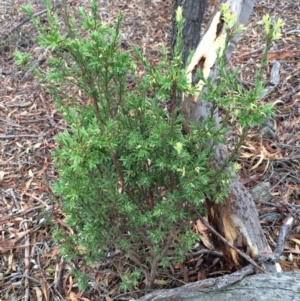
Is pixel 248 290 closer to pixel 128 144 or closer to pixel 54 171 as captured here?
pixel 128 144

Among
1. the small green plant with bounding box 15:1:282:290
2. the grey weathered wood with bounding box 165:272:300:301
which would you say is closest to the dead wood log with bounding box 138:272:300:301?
the grey weathered wood with bounding box 165:272:300:301

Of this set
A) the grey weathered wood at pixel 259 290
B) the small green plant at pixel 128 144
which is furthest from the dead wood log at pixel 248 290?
the small green plant at pixel 128 144

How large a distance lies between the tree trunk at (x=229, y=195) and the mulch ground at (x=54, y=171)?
0.92ft

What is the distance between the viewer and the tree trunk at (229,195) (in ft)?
7.46

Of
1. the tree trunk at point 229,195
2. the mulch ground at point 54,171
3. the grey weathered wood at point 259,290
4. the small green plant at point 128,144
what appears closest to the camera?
the small green plant at point 128,144

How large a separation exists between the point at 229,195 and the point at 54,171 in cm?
161

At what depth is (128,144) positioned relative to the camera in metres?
A: 1.83

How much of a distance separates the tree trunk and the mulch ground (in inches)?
11.0

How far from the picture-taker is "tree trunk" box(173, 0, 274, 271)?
2.27 meters

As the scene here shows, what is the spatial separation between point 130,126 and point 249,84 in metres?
2.29

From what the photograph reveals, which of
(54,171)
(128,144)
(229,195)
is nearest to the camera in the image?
(128,144)

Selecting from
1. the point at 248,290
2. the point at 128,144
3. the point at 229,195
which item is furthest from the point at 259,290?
the point at 128,144

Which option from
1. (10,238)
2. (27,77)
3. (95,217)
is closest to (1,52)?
(27,77)

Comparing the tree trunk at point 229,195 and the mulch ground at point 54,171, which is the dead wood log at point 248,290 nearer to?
the tree trunk at point 229,195
